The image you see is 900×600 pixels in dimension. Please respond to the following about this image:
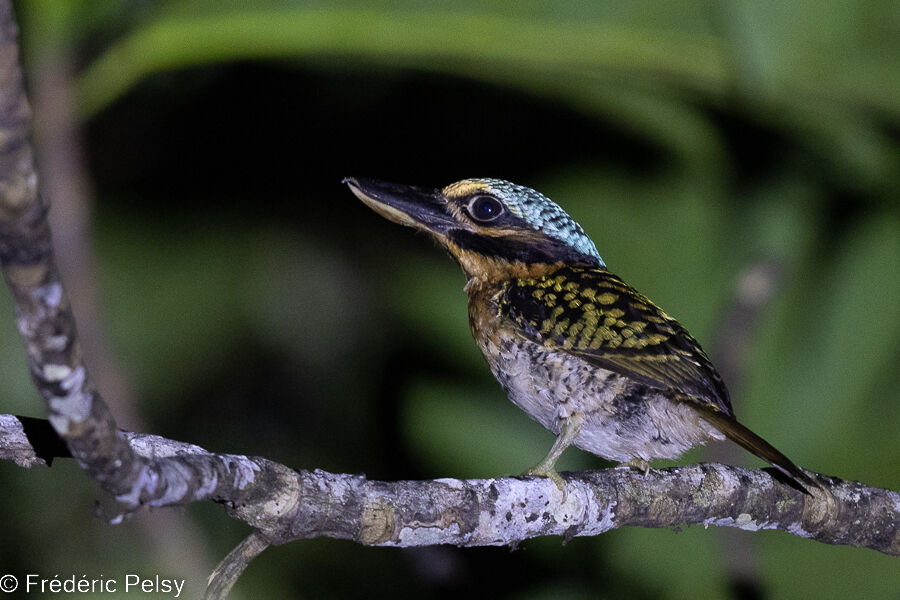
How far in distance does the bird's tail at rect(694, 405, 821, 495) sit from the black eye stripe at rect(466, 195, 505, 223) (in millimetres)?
602

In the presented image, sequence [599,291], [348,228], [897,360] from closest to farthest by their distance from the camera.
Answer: [599,291]
[897,360]
[348,228]

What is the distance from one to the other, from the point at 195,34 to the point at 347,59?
1.67 ft

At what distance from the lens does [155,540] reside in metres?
2.49

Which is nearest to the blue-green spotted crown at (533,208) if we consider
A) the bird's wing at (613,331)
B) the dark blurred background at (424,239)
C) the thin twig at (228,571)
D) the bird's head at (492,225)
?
the bird's head at (492,225)

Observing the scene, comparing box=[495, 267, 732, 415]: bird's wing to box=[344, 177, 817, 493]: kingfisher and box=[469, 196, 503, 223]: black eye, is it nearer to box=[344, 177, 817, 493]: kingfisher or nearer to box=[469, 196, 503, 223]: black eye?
box=[344, 177, 817, 493]: kingfisher

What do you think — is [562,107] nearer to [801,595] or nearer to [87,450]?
[801,595]

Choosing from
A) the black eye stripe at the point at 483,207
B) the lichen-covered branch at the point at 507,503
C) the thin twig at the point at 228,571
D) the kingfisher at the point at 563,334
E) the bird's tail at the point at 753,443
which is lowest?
the thin twig at the point at 228,571

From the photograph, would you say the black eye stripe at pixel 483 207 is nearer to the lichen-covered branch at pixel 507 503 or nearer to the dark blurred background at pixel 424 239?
the lichen-covered branch at pixel 507 503

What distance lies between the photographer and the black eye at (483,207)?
193 centimetres

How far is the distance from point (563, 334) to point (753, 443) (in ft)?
1.39

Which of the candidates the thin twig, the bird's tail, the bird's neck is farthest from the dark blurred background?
the thin twig

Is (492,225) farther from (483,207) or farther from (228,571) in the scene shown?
(228,571)

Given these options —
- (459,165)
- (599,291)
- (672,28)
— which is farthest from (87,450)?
(459,165)

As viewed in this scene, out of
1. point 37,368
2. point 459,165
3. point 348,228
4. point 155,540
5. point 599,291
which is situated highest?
point 459,165
